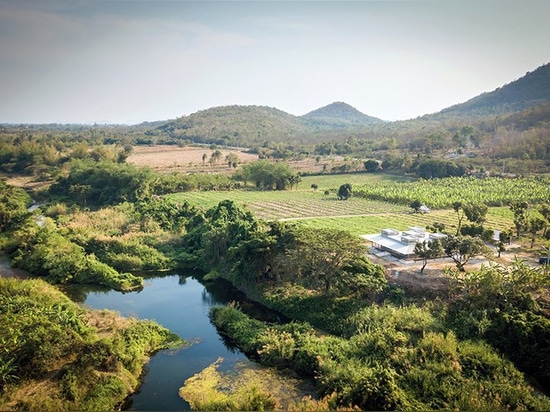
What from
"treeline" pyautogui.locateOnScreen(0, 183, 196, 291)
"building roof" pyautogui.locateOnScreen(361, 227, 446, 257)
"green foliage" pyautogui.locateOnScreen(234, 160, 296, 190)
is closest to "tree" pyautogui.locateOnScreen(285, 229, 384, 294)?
"building roof" pyautogui.locateOnScreen(361, 227, 446, 257)

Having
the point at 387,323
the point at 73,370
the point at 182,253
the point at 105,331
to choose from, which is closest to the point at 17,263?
the point at 182,253

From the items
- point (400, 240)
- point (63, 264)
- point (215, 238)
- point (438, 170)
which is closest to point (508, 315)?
point (400, 240)

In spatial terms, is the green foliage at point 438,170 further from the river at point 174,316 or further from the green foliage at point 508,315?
the river at point 174,316

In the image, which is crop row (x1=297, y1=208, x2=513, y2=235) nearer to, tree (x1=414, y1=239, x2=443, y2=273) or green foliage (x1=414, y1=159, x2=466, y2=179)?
tree (x1=414, y1=239, x2=443, y2=273)

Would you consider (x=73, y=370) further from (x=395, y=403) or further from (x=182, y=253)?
(x=182, y=253)

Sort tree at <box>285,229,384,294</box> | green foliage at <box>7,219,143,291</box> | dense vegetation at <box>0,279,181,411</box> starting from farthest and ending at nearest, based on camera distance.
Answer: green foliage at <box>7,219,143,291</box>
tree at <box>285,229,384,294</box>
dense vegetation at <box>0,279,181,411</box>

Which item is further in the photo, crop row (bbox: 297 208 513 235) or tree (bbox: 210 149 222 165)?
tree (bbox: 210 149 222 165)

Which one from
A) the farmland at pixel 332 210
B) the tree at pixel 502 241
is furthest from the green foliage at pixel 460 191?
the tree at pixel 502 241
